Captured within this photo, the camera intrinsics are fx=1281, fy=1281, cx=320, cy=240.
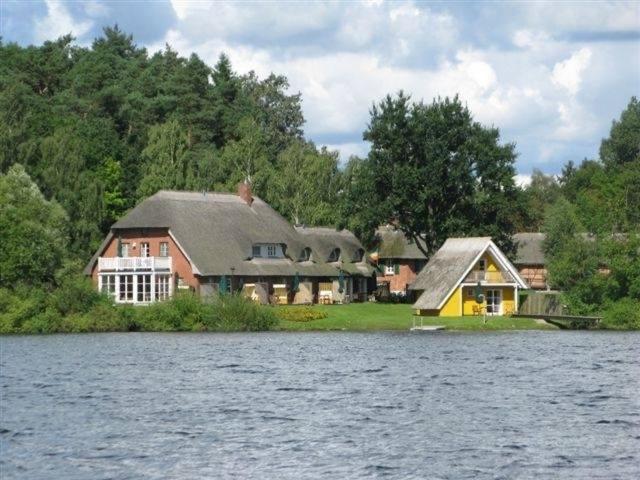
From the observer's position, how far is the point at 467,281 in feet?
257

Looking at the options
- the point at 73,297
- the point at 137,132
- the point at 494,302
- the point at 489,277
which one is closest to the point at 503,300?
the point at 494,302

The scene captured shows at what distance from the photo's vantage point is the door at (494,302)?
80.8 m

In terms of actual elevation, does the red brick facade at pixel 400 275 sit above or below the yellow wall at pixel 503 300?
above

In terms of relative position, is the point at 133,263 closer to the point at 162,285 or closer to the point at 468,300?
the point at 162,285

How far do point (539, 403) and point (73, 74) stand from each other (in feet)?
318

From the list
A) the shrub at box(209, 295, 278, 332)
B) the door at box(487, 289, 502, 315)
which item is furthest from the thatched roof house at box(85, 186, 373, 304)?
the door at box(487, 289, 502, 315)

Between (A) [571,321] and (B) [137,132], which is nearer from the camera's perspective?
(A) [571,321]

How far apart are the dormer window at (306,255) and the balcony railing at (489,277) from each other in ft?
47.7

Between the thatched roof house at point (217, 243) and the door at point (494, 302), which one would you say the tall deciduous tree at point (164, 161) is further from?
the door at point (494, 302)

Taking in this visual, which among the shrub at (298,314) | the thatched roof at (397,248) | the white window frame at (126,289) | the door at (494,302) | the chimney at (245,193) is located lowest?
the shrub at (298,314)

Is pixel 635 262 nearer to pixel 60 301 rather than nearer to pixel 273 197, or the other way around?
pixel 60 301

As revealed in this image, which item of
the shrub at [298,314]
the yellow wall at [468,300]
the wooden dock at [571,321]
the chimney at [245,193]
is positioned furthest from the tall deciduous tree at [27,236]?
the wooden dock at [571,321]

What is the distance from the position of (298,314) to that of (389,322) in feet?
17.0

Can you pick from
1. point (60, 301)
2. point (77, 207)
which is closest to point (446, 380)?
point (60, 301)
